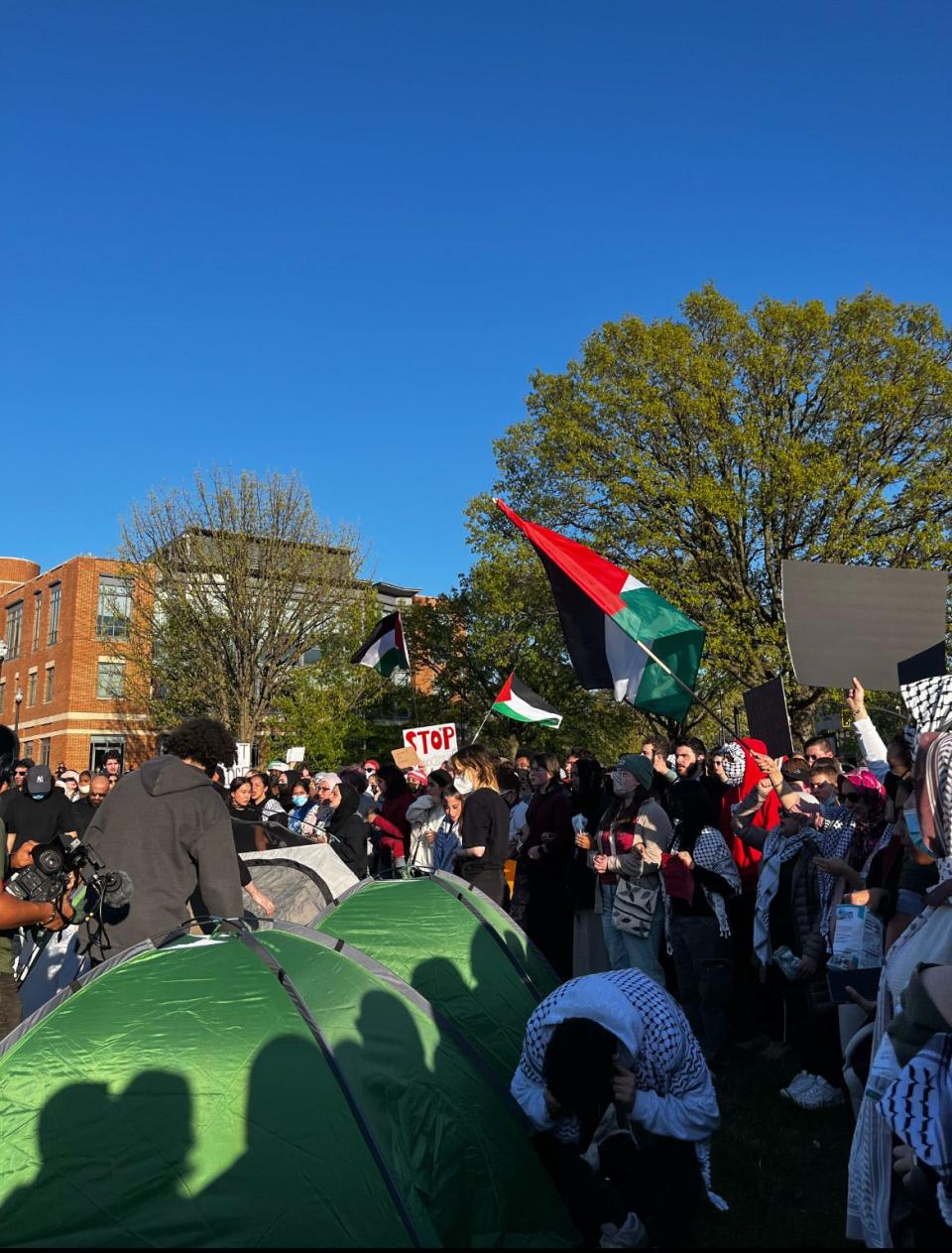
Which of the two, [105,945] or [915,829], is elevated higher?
[915,829]

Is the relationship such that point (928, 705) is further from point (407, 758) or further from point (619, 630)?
point (407, 758)

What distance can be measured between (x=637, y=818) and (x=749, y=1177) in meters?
2.69

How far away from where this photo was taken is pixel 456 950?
19.7ft

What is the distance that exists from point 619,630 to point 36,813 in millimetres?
5816

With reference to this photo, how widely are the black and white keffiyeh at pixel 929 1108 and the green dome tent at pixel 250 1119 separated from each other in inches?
77.0

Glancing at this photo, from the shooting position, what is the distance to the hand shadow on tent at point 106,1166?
11.1ft

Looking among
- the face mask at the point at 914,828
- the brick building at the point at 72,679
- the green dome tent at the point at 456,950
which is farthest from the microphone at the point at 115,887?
the brick building at the point at 72,679

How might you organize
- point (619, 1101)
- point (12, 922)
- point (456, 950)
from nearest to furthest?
point (619, 1101) → point (12, 922) → point (456, 950)

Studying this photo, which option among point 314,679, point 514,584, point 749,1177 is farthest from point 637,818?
point 314,679

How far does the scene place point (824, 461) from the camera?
23109 mm

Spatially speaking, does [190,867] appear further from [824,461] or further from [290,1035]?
[824,461]

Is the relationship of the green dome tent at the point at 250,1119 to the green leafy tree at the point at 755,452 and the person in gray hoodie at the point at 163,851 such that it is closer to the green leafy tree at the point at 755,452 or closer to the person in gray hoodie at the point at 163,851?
the person in gray hoodie at the point at 163,851

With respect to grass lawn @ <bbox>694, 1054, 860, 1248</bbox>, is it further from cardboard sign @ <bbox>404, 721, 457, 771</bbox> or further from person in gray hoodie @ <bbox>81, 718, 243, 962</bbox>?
cardboard sign @ <bbox>404, 721, 457, 771</bbox>

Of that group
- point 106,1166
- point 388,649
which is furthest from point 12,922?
point 388,649
